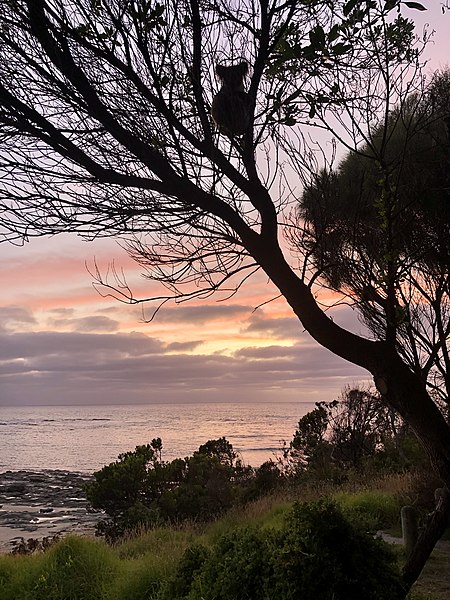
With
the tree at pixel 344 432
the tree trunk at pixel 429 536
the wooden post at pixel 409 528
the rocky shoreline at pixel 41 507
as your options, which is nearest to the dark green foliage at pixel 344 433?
the tree at pixel 344 432

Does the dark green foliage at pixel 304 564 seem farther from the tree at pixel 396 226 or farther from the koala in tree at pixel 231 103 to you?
the koala in tree at pixel 231 103

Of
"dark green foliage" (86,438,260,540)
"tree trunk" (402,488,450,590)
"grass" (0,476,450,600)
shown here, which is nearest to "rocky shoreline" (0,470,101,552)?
"dark green foliage" (86,438,260,540)

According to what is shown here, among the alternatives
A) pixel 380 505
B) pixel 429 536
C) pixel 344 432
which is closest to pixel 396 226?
pixel 429 536

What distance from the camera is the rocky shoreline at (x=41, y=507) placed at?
1773 cm

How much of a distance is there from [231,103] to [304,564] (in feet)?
9.27

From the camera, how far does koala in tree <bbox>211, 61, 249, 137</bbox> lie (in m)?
3.47

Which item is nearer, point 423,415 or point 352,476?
point 423,415

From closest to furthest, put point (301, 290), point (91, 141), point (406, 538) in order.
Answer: point (91, 141), point (301, 290), point (406, 538)

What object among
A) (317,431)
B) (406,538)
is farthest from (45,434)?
(406,538)

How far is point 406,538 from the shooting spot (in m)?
7.37

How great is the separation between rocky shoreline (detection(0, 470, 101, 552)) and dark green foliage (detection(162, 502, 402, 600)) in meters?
12.0

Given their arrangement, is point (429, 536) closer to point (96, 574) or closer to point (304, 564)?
point (304, 564)

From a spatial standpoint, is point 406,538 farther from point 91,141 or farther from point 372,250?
point 91,141

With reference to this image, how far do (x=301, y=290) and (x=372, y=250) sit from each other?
159 cm
